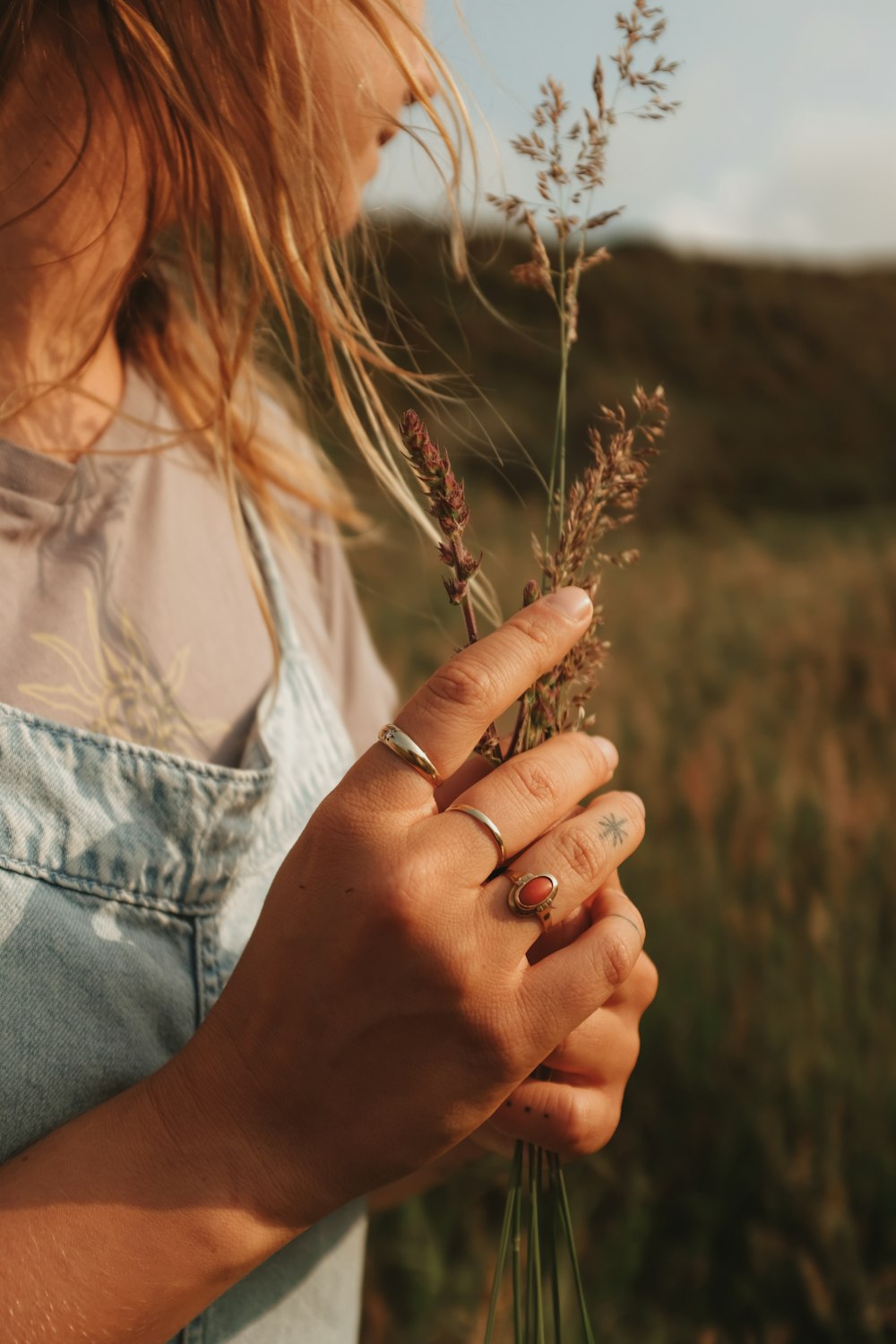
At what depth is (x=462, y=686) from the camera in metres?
0.77

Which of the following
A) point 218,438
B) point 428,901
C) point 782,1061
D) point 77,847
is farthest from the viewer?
point 782,1061

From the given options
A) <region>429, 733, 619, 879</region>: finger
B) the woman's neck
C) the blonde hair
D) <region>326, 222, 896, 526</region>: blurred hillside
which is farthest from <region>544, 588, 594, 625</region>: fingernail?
<region>326, 222, 896, 526</region>: blurred hillside

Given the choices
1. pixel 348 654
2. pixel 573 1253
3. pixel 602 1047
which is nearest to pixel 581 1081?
pixel 602 1047

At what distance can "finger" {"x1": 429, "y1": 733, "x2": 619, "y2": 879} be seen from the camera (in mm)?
778

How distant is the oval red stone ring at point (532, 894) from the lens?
79 centimetres

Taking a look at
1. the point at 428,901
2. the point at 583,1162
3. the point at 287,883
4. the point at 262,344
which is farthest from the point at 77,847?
the point at 583,1162

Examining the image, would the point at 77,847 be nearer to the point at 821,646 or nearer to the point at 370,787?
the point at 370,787

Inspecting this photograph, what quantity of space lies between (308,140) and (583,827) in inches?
27.9

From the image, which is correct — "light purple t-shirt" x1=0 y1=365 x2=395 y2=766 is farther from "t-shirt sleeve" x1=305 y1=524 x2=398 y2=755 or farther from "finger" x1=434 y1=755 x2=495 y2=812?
"finger" x1=434 y1=755 x2=495 y2=812

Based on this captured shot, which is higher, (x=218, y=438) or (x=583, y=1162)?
(x=218, y=438)

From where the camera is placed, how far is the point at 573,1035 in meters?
Result: 0.99

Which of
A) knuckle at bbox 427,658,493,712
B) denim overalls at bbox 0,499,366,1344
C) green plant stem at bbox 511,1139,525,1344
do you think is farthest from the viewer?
green plant stem at bbox 511,1139,525,1344

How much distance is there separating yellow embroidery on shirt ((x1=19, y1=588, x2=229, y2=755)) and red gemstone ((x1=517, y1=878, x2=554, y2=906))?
47cm

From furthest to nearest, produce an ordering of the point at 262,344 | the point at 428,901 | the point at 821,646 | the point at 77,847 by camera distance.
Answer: the point at 821,646
the point at 262,344
the point at 77,847
the point at 428,901
